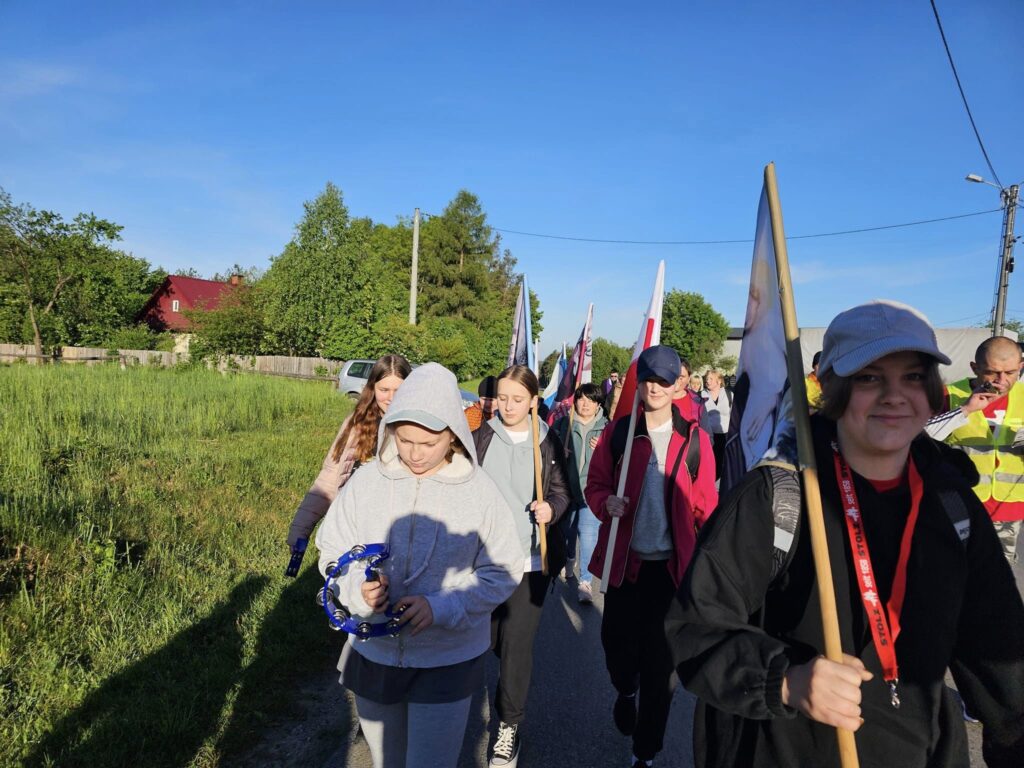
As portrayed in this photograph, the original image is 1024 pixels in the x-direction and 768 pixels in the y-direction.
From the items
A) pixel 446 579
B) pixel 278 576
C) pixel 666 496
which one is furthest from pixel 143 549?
pixel 666 496

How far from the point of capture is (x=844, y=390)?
1.43 metres

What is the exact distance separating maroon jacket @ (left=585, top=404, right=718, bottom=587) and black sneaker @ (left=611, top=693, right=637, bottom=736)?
1.98 feet

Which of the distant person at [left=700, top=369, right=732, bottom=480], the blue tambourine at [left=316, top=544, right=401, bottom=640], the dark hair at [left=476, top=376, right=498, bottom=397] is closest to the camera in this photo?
the blue tambourine at [left=316, top=544, right=401, bottom=640]

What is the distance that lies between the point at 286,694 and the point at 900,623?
3333mm

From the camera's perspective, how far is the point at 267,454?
882 cm

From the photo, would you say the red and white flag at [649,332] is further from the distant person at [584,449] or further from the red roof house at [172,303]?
the red roof house at [172,303]

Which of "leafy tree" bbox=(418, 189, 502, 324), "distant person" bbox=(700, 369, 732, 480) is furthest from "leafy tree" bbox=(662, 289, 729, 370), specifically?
"distant person" bbox=(700, 369, 732, 480)

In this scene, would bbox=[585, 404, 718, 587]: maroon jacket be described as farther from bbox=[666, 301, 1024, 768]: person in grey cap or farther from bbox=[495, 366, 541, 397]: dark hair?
bbox=[666, 301, 1024, 768]: person in grey cap

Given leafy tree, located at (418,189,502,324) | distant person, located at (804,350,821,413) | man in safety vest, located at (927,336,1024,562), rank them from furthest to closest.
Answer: leafy tree, located at (418,189,502,324), man in safety vest, located at (927,336,1024,562), distant person, located at (804,350,821,413)

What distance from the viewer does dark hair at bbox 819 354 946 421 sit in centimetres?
Answer: 138

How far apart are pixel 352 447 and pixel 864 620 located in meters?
2.92

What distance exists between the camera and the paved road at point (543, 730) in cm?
310

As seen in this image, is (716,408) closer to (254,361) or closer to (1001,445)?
(1001,445)

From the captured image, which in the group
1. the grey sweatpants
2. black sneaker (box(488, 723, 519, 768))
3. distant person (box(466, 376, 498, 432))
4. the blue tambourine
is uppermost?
distant person (box(466, 376, 498, 432))
